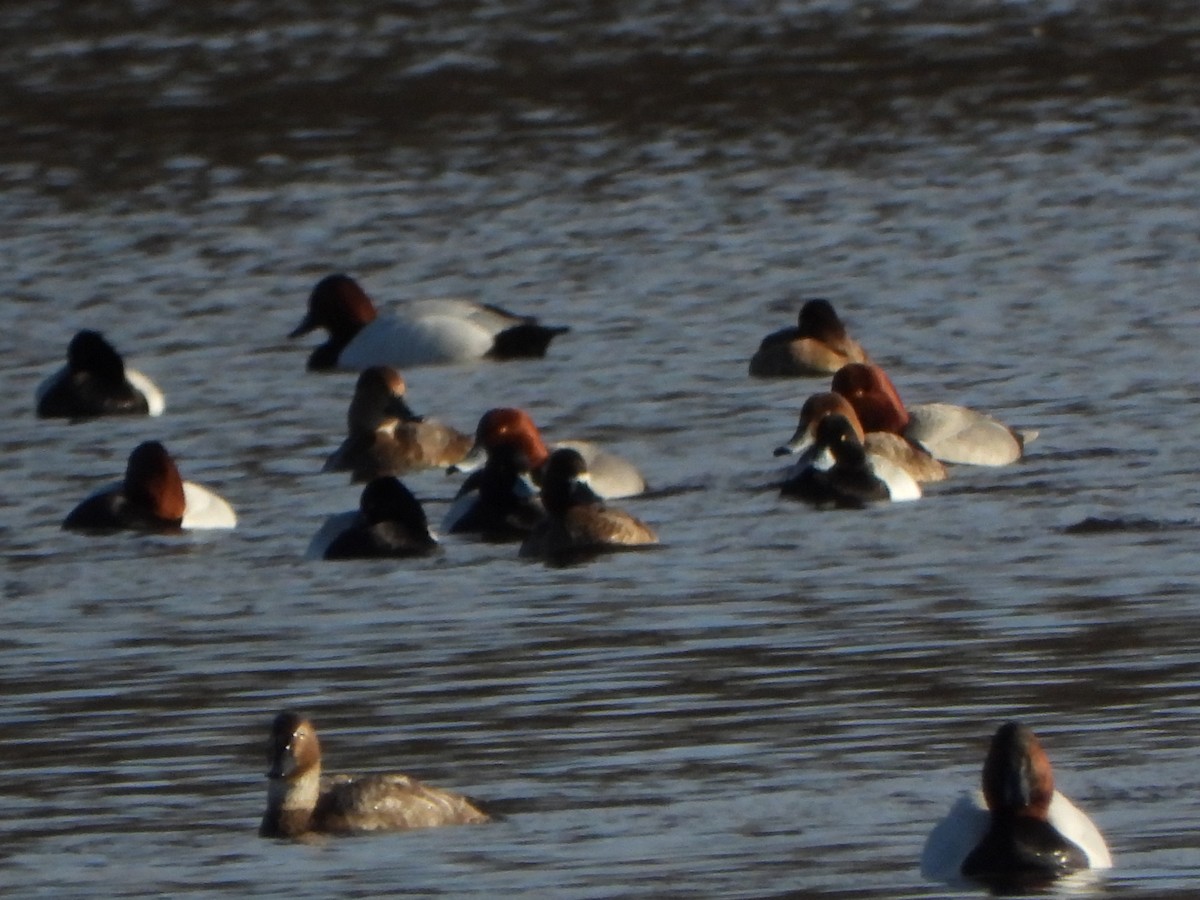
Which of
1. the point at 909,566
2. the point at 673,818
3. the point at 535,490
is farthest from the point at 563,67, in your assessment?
the point at 673,818

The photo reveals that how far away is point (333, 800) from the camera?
924cm

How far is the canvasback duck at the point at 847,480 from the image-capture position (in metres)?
14.8

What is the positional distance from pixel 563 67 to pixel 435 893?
2316 cm

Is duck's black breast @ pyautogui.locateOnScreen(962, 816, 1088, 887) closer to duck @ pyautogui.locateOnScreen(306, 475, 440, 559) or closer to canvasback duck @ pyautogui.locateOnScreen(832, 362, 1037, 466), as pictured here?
duck @ pyautogui.locateOnScreen(306, 475, 440, 559)

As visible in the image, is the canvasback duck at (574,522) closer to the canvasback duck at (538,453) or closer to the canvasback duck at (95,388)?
the canvasback duck at (538,453)

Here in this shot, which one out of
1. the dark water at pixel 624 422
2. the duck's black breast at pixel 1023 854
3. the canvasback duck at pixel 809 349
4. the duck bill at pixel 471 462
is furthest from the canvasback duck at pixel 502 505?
the duck's black breast at pixel 1023 854

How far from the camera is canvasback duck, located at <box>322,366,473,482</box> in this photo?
16281 millimetres

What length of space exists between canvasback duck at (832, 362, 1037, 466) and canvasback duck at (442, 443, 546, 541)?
6.48ft

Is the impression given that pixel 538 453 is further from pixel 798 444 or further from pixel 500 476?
pixel 798 444

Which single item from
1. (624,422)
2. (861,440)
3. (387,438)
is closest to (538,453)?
(387,438)

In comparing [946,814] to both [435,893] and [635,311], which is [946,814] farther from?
[635,311]

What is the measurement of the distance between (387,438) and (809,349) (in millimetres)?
2870

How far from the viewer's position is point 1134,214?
23047 millimetres

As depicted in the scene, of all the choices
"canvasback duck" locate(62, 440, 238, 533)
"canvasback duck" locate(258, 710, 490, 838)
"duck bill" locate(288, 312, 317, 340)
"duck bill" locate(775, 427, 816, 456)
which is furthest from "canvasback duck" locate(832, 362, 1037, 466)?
"canvasback duck" locate(258, 710, 490, 838)
